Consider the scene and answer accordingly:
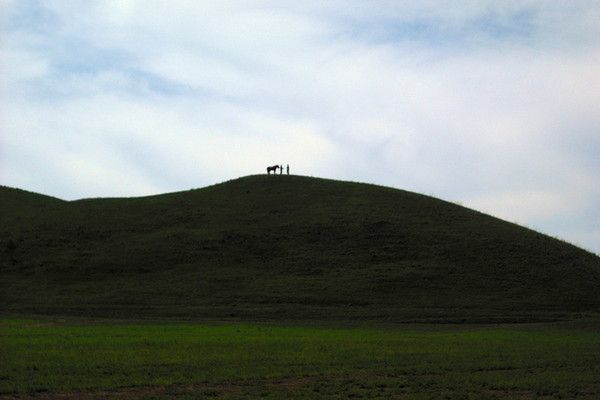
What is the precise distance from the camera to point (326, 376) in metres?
22.4

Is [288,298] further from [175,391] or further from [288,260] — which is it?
[175,391]

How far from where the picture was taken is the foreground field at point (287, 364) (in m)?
19.6

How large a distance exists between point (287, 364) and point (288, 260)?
43535 mm

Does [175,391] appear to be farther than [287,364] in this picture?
No

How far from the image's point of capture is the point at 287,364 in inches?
988

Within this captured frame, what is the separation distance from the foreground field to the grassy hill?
16.5 meters

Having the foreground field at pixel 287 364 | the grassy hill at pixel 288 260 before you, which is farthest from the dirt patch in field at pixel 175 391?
the grassy hill at pixel 288 260

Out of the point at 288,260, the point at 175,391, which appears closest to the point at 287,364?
the point at 175,391

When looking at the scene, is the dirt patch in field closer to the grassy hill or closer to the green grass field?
the green grass field

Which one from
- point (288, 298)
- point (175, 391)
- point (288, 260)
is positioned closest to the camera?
point (175, 391)

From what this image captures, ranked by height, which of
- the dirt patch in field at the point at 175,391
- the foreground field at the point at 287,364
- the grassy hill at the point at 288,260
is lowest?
the dirt patch in field at the point at 175,391

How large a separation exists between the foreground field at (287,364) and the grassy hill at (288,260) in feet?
54.1

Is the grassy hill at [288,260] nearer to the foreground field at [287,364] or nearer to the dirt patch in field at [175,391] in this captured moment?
the foreground field at [287,364]

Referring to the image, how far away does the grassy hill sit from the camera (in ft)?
185
